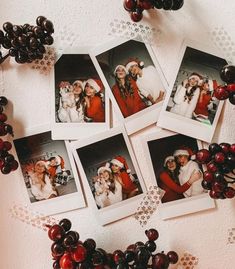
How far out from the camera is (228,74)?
3.24ft

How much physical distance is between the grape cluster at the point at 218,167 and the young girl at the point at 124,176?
7.0 inches

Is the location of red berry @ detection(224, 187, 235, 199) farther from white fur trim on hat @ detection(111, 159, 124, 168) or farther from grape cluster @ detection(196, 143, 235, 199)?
white fur trim on hat @ detection(111, 159, 124, 168)

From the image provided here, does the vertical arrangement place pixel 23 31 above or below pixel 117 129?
above

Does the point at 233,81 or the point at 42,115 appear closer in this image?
the point at 233,81

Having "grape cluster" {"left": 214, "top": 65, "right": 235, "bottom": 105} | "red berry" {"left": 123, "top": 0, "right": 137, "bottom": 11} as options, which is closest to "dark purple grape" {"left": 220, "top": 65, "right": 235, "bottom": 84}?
"grape cluster" {"left": 214, "top": 65, "right": 235, "bottom": 105}

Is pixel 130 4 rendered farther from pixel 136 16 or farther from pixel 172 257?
pixel 172 257

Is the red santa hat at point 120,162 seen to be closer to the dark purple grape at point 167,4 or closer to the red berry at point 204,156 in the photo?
the red berry at point 204,156

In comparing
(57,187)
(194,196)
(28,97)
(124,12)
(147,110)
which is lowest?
(194,196)

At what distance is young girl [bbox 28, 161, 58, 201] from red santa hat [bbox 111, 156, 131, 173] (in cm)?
17

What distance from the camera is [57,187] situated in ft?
3.66

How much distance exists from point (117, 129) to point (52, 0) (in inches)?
14.3

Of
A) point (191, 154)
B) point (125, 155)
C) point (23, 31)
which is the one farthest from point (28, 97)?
point (191, 154)

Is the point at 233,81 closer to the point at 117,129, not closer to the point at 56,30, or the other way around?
the point at 117,129

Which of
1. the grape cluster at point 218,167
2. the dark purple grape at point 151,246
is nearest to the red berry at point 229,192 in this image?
the grape cluster at point 218,167
